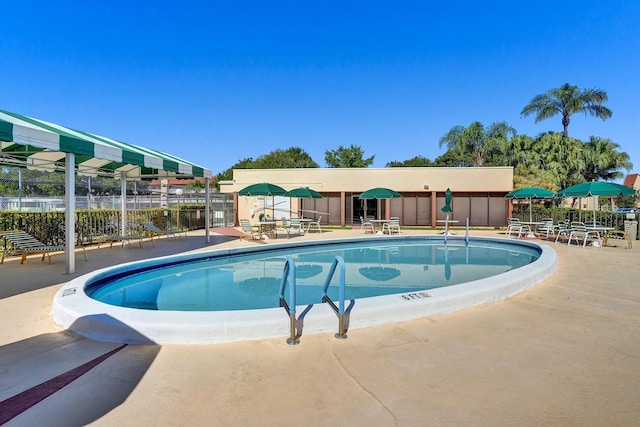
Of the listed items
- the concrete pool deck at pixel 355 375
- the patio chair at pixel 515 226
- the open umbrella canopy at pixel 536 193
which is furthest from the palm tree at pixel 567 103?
the concrete pool deck at pixel 355 375

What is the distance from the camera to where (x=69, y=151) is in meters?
7.13

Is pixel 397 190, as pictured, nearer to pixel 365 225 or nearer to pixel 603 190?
pixel 365 225

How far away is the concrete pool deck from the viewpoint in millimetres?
2520

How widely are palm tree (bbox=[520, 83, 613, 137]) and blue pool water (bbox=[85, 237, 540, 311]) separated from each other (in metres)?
21.6

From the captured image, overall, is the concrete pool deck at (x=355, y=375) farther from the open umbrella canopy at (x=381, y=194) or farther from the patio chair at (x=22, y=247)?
the open umbrella canopy at (x=381, y=194)

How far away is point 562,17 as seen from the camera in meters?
17.1

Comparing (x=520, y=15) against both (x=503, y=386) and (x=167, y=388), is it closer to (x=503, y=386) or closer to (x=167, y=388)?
(x=503, y=386)

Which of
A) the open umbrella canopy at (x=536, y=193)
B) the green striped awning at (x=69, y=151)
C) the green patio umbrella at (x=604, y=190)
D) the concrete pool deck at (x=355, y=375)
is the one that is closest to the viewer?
the concrete pool deck at (x=355, y=375)

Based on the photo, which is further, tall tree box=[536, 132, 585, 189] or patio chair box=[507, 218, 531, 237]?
tall tree box=[536, 132, 585, 189]

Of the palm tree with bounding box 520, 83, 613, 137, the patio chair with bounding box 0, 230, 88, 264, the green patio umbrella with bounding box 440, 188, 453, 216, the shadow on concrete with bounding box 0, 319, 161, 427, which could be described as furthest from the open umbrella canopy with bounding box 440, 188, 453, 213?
the palm tree with bounding box 520, 83, 613, 137

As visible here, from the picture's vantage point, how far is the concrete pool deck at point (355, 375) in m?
2.52

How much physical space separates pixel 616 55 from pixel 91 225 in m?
25.6

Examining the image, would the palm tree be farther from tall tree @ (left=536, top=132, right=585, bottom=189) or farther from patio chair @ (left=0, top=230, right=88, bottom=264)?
patio chair @ (left=0, top=230, right=88, bottom=264)

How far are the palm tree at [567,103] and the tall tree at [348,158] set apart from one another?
68.6ft
